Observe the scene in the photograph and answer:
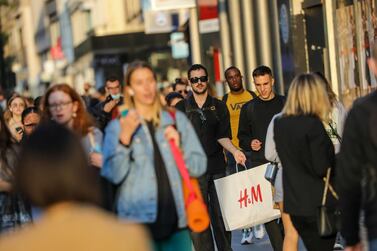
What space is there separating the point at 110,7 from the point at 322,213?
42.7m

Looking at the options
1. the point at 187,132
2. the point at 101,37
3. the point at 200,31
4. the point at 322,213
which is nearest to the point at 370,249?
the point at 187,132

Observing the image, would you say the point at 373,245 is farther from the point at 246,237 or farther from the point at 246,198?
the point at 246,237

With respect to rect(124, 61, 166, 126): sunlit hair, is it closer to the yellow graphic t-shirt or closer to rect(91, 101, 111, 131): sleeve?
rect(91, 101, 111, 131): sleeve

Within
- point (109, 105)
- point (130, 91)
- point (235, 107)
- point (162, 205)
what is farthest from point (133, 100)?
point (235, 107)

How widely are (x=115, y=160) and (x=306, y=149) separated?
5.31ft

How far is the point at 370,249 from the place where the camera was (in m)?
5.42

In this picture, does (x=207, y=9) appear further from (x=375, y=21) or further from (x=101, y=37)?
(x=101, y=37)

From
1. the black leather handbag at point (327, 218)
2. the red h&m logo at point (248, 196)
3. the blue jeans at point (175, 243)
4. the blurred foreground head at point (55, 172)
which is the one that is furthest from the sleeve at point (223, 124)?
the blurred foreground head at point (55, 172)

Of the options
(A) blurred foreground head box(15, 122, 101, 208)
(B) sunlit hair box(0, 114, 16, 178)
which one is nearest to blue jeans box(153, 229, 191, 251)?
(B) sunlit hair box(0, 114, 16, 178)

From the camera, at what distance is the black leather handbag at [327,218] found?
7.60m

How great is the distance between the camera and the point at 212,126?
10719 mm

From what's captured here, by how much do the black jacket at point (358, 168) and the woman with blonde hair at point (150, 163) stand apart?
1.41 meters

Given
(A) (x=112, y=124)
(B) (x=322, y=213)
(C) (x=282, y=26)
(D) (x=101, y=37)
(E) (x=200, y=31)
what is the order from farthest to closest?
(D) (x=101, y=37), (E) (x=200, y=31), (C) (x=282, y=26), (B) (x=322, y=213), (A) (x=112, y=124)

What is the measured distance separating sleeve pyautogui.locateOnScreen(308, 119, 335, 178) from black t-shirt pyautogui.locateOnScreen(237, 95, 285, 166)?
337 centimetres
